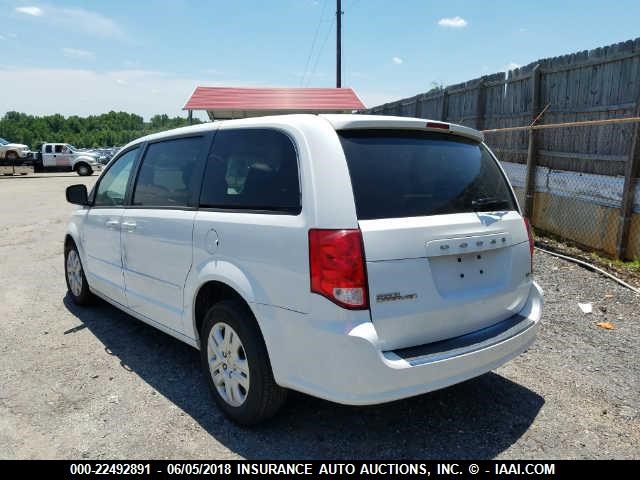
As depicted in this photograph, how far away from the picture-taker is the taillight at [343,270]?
243 centimetres

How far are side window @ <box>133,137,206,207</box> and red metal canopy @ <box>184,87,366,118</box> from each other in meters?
11.6

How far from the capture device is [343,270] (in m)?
2.43

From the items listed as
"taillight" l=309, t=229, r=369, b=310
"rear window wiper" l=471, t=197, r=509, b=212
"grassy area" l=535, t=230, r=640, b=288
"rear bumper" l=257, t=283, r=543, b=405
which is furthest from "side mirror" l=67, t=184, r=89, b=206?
"grassy area" l=535, t=230, r=640, b=288

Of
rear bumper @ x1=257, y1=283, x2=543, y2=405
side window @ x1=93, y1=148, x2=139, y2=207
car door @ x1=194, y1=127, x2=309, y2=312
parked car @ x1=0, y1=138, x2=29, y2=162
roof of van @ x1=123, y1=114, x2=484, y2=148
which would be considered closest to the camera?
rear bumper @ x1=257, y1=283, x2=543, y2=405

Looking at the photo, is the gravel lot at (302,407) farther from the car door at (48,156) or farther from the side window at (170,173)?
the car door at (48,156)

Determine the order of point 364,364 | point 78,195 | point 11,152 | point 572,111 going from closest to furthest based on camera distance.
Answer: point 364,364, point 78,195, point 572,111, point 11,152

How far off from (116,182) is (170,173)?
3.58 feet

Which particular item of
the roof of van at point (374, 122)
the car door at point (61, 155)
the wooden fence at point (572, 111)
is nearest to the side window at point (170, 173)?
the roof of van at point (374, 122)

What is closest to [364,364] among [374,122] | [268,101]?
[374,122]

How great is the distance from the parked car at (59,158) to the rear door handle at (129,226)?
31.1 m

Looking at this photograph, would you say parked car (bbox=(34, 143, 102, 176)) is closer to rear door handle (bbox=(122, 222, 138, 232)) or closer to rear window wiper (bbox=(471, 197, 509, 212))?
rear door handle (bbox=(122, 222, 138, 232))

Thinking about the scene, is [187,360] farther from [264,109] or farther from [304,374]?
[264,109]

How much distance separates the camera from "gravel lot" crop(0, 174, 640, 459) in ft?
9.30
